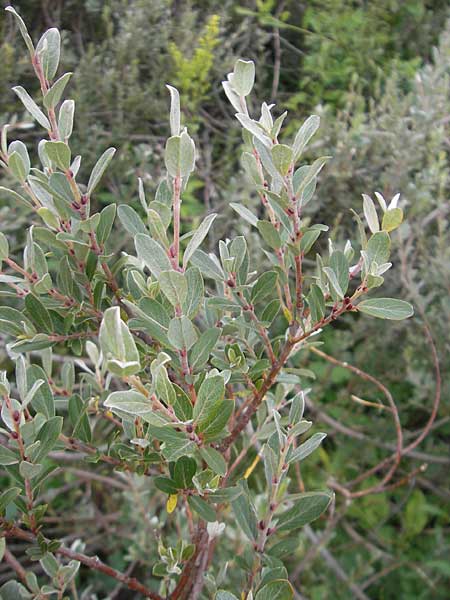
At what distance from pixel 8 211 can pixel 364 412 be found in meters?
1.19

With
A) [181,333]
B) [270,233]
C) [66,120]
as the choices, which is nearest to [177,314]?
[181,333]

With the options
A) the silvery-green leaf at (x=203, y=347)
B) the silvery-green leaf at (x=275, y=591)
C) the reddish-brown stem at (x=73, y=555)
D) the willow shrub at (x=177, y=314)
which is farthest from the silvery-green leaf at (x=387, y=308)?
the reddish-brown stem at (x=73, y=555)

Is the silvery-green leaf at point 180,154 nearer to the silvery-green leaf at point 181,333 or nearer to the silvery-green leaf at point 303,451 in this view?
the silvery-green leaf at point 181,333

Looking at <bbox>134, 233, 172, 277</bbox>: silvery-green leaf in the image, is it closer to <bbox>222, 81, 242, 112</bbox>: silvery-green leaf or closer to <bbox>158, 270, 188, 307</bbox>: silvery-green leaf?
<bbox>158, 270, 188, 307</bbox>: silvery-green leaf

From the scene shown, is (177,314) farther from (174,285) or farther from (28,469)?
(28,469)

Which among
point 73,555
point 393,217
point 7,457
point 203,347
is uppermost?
point 393,217

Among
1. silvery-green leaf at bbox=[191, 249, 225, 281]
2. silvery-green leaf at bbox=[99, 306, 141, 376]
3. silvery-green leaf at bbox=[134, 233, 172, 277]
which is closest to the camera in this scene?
silvery-green leaf at bbox=[99, 306, 141, 376]

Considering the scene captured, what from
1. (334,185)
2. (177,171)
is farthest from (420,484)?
(177,171)

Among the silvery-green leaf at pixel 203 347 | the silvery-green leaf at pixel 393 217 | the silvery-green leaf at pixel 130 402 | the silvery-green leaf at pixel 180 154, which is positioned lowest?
the silvery-green leaf at pixel 203 347

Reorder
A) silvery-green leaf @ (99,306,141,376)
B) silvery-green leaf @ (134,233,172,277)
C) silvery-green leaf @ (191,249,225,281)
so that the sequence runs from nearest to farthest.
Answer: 1. silvery-green leaf @ (99,306,141,376)
2. silvery-green leaf @ (134,233,172,277)
3. silvery-green leaf @ (191,249,225,281)

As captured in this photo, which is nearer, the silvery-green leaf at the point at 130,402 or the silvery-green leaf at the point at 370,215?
the silvery-green leaf at the point at 130,402

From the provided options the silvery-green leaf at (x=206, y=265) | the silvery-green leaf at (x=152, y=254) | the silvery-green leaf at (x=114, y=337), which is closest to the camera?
the silvery-green leaf at (x=114, y=337)

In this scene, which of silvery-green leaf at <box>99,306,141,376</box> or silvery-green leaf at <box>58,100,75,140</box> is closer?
silvery-green leaf at <box>99,306,141,376</box>

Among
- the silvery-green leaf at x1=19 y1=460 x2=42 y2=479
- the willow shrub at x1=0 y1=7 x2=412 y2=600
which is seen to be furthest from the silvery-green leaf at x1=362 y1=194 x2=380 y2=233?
the silvery-green leaf at x1=19 y1=460 x2=42 y2=479
